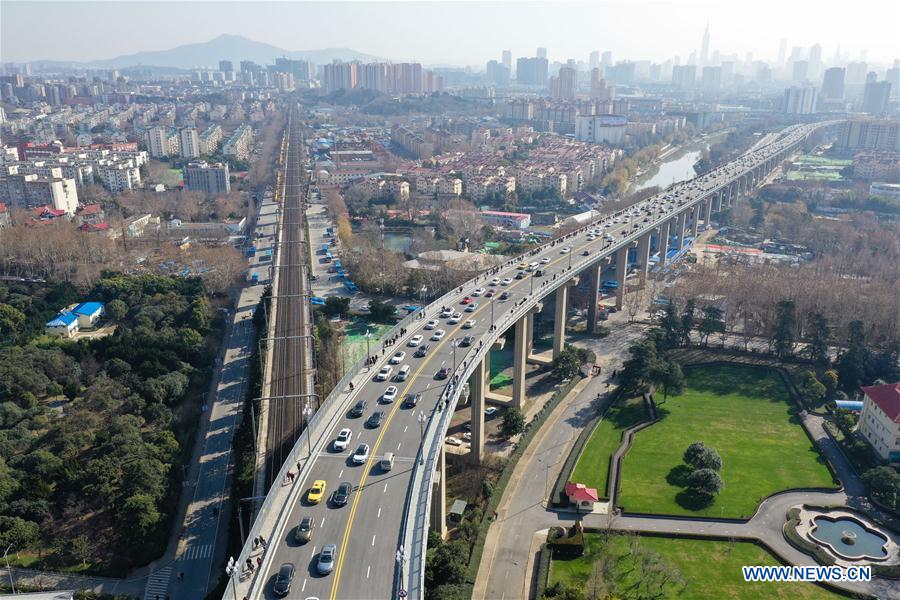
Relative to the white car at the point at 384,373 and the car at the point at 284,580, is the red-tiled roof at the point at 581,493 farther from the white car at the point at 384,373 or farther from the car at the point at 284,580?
the car at the point at 284,580

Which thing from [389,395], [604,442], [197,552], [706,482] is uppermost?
[389,395]

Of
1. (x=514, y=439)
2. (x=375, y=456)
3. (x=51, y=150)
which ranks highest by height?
(x=51, y=150)

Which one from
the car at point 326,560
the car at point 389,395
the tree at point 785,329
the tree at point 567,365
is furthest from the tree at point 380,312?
the car at point 326,560

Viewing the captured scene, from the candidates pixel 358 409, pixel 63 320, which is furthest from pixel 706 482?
pixel 63 320

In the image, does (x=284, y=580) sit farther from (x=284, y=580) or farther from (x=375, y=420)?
(x=375, y=420)

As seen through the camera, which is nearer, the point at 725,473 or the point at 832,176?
the point at 725,473

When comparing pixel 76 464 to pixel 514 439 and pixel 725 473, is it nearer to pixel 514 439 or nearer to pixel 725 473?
pixel 514 439

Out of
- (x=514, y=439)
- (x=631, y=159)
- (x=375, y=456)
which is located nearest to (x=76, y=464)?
(x=375, y=456)
